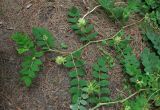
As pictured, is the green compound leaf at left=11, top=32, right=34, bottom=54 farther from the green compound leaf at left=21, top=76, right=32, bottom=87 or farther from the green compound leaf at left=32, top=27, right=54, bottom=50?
the green compound leaf at left=21, top=76, right=32, bottom=87

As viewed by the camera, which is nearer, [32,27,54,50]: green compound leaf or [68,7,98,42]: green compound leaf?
[32,27,54,50]: green compound leaf

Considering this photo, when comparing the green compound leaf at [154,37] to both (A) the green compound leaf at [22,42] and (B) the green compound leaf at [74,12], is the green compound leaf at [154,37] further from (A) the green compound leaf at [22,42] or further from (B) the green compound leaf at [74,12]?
(A) the green compound leaf at [22,42]

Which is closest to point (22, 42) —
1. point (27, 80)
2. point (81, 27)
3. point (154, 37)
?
point (27, 80)

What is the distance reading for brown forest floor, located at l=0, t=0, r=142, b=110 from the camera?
116 inches

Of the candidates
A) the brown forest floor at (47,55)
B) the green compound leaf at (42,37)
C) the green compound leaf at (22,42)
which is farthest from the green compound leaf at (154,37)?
the green compound leaf at (22,42)

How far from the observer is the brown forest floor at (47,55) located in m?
2.96

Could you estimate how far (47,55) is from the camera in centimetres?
305

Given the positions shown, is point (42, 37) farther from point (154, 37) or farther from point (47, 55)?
point (154, 37)

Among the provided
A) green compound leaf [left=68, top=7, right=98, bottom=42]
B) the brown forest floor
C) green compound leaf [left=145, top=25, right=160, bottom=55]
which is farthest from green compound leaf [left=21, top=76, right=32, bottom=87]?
green compound leaf [left=145, top=25, right=160, bottom=55]

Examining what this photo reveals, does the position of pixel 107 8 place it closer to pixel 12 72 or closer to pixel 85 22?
pixel 85 22

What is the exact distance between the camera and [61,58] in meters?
2.95

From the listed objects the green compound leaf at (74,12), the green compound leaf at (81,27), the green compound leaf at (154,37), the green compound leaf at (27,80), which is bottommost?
the green compound leaf at (27,80)

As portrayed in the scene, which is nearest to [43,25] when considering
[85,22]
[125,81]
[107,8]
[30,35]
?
[30,35]

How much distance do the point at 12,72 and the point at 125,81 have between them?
0.93m
